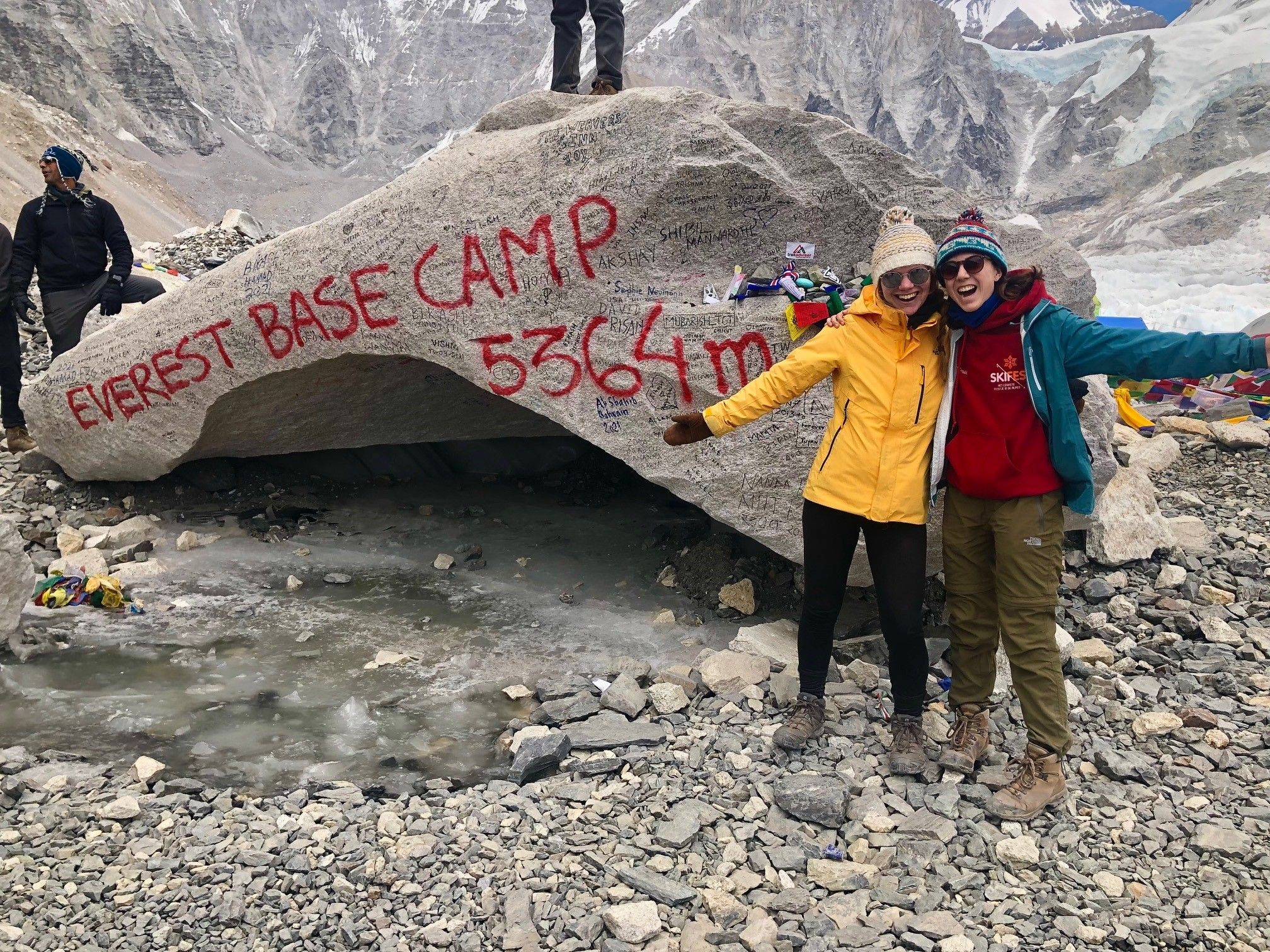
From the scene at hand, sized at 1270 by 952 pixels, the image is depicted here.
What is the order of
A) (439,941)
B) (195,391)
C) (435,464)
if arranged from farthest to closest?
(435,464) < (195,391) < (439,941)

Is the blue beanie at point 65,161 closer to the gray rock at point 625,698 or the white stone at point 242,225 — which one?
the gray rock at point 625,698

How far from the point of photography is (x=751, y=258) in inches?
218

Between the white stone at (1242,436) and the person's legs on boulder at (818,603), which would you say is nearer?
the person's legs on boulder at (818,603)

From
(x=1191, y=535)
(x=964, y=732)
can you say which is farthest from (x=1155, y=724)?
(x=1191, y=535)

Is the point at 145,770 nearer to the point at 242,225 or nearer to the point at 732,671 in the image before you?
the point at 732,671

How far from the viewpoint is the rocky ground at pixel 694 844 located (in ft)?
9.71

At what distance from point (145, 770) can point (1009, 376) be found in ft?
12.9

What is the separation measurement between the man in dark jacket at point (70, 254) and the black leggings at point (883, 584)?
6.66 m

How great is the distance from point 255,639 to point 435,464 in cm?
341

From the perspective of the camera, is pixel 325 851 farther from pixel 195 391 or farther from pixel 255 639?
pixel 195 391

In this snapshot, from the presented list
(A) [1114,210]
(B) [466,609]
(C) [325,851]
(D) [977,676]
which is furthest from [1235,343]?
(A) [1114,210]

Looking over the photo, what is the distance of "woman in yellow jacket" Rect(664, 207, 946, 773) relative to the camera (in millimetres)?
3562

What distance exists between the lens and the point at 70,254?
7742mm

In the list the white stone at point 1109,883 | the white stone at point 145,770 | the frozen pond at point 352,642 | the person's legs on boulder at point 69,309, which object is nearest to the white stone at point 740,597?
the frozen pond at point 352,642
